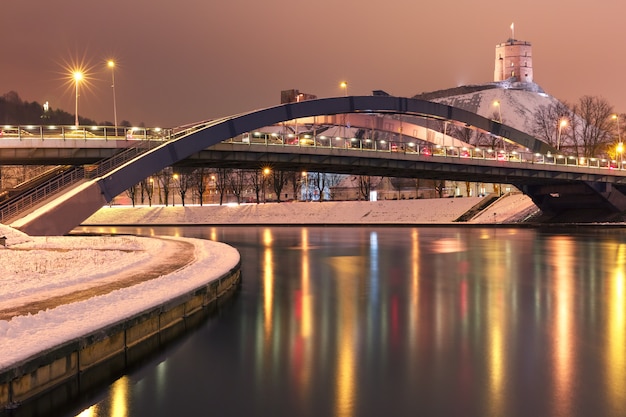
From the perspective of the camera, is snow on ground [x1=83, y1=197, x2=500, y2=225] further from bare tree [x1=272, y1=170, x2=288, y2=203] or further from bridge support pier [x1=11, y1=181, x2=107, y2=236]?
bridge support pier [x1=11, y1=181, x2=107, y2=236]

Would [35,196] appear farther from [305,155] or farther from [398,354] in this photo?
[398,354]

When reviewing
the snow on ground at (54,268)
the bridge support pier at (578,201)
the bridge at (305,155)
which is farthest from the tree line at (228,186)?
the snow on ground at (54,268)

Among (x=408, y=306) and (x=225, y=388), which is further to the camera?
(x=408, y=306)

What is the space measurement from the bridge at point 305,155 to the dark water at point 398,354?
2034 cm

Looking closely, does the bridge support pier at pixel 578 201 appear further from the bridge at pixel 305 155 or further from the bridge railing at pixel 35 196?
the bridge railing at pixel 35 196

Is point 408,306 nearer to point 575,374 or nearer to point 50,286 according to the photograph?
point 575,374

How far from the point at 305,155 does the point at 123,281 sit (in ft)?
116

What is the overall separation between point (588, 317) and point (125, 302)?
10750mm

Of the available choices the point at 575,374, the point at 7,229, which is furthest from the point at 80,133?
the point at 575,374

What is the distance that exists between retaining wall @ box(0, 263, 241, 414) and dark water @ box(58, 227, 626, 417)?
0.48 metres

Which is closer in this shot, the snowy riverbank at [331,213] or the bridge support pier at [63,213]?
the bridge support pier at [63,213]

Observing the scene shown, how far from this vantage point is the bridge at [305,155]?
39.7 m

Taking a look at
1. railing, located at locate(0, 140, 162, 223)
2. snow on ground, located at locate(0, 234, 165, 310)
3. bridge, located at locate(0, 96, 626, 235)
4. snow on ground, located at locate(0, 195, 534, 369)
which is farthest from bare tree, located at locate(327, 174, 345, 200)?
snow on ground, located at locate(0, 234, 165, 310)

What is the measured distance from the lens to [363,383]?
942 centimetres
